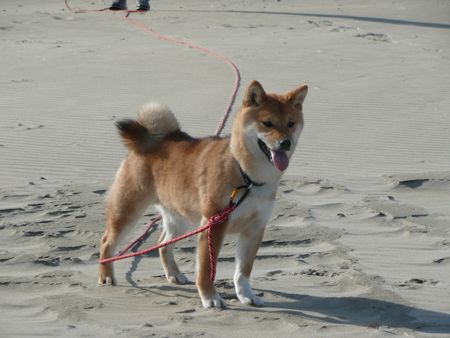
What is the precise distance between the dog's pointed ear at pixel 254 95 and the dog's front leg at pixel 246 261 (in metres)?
0.73

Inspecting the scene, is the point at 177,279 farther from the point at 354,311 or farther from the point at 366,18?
the point at 366,18

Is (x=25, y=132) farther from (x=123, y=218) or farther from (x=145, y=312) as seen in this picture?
(x=145, y=312)

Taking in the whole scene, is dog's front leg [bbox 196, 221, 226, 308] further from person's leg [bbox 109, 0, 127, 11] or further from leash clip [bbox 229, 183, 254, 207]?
person's leg [bbox 109, 0, 127, 11]

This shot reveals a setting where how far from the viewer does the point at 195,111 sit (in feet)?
39.6

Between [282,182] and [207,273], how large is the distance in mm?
3178

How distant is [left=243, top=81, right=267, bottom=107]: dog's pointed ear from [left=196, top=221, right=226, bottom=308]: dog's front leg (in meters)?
0.74

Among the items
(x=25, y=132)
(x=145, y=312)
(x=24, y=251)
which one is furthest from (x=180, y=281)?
(x=25, y=132)

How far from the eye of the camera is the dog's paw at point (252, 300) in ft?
19.0

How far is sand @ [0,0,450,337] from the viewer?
5668 mm

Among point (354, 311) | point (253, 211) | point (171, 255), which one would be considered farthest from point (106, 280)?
point (354, 311)

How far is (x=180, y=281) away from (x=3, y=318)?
1329 millimetres

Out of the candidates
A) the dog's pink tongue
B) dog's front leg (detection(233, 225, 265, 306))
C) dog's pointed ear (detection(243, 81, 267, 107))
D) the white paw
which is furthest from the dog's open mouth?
the white paw

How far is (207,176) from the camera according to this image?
228 inches

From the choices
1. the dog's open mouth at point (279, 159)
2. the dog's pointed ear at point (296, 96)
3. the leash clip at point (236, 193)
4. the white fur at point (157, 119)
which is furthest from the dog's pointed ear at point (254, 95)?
the white fur at point (157, 119)
